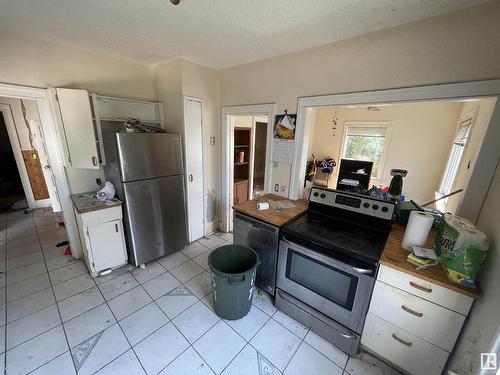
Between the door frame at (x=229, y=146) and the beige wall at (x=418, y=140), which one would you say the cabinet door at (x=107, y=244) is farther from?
the beige wall at (x=418, y=140)

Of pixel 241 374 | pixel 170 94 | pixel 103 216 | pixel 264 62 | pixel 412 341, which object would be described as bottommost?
pixel 241 374

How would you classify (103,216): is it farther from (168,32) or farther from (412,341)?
(412,341)

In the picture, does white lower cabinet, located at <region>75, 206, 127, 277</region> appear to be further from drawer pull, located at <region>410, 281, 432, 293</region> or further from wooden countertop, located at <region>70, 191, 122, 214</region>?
drawer pull, located at <region>410, 281, 432, 293</region>

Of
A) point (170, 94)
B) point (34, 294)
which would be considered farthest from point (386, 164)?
point (34, 294)

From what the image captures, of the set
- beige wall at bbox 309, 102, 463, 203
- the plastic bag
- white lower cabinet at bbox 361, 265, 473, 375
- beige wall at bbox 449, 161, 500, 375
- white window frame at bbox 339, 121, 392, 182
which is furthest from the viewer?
white window frame at bbox 339, 121, 392, 182

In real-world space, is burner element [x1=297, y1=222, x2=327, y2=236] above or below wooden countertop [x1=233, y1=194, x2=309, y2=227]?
below

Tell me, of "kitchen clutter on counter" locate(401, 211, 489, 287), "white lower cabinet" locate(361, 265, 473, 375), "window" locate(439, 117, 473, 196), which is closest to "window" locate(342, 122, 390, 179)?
"window" locate(439, 117, 473, 196)

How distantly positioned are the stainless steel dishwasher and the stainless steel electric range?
3.3 inches

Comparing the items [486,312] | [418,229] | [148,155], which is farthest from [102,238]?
[486,312]

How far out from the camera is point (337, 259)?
4.72 ft

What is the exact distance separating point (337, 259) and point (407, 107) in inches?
154

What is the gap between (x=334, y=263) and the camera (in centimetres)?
146

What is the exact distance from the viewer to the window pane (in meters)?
4.24

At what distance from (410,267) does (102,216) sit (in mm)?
2762
